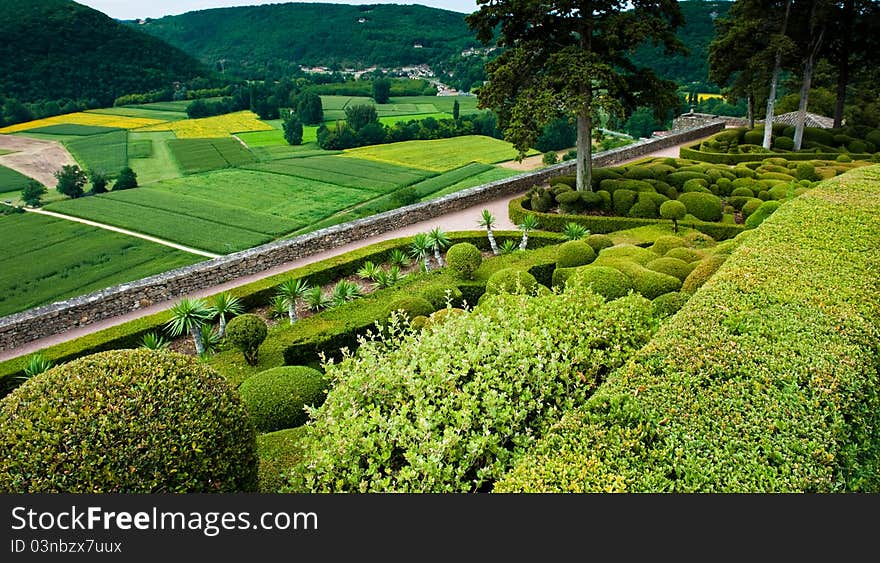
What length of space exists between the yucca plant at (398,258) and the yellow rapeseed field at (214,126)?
147ft

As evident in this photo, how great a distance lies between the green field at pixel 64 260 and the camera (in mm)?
23438

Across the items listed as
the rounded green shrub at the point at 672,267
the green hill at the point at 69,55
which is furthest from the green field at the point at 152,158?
the rounded green shrub at the point at 672,267

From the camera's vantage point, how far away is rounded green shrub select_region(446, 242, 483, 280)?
1171 cm

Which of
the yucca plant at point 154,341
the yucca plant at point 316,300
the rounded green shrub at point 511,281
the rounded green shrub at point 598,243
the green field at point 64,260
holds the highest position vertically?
the rounded green shrub at point 598,243

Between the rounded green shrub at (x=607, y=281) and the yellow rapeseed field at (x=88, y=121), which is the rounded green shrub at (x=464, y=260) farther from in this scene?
the yellow rapeseed field at (x=88, y=121)

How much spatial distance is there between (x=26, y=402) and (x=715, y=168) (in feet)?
65.7

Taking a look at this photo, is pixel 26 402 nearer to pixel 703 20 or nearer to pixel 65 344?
pixel 65 344

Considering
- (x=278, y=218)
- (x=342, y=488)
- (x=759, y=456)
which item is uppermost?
(x=759, y=456)

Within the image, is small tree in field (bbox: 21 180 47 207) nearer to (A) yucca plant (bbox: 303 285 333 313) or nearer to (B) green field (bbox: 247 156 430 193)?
(B) green field (bbox: 247 156 430 193)

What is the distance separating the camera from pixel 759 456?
406 cm

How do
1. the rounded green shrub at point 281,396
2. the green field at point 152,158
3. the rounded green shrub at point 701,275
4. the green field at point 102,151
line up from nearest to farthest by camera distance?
the rounded green shrub at point 281,396 → the rounded green shrub at point 701,275 → the green field at point 102,151 → the green field at point 152,158

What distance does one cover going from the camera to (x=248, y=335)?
9422mm

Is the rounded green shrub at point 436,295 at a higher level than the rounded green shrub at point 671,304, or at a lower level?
lower

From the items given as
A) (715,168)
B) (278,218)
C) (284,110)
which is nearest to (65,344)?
(715,168)
